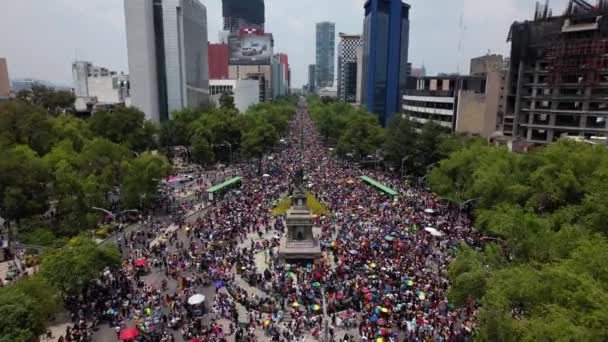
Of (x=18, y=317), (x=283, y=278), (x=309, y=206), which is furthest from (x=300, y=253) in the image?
(x=18, y=317)

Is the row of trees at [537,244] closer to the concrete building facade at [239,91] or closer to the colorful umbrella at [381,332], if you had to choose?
the colorful umbrella at [381,332]

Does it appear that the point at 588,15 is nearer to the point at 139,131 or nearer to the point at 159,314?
the point at 159,314

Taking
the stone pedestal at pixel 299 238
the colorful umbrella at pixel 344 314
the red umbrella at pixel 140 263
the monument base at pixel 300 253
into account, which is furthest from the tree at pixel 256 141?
the colorful umbrella at pixel 344 314

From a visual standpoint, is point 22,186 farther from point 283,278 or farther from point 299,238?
point 283,278

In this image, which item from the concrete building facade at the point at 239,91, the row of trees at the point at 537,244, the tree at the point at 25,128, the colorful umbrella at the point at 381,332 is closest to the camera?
the row of trees at the point at 537,244

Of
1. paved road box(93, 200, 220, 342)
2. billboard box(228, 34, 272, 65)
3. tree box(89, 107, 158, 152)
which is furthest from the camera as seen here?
billboard box(228, 34, 272, 65)

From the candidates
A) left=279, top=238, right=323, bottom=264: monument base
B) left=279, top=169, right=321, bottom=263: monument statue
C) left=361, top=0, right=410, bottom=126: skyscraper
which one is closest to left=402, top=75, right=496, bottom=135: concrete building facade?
left=279, top=169, right=321, bottom=263: monument statue

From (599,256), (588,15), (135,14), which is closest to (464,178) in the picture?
(599,256)

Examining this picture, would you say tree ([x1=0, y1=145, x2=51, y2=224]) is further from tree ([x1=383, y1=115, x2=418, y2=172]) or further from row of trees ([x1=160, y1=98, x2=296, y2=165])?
tree ([x1=383, y1=115, x2=418, y2=172])
